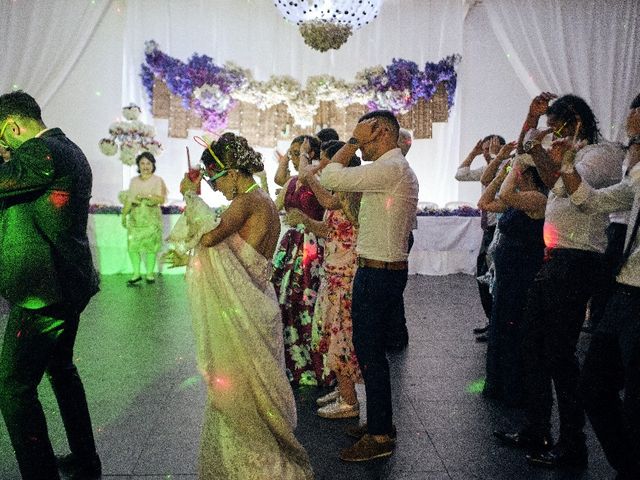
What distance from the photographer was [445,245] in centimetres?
866

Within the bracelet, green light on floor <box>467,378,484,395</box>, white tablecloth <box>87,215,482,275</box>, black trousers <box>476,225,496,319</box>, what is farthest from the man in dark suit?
white tablecloth <box>87,215,482,275</box>

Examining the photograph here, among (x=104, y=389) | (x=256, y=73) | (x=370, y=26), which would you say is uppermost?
(x=370, y=26)

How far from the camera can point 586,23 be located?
8.99 metres

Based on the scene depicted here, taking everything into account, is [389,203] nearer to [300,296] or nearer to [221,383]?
[221,383]

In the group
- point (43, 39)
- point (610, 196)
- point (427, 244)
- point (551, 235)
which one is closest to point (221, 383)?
point (551, 235)

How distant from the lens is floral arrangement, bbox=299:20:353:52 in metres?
5.21

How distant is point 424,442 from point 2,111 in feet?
8.36

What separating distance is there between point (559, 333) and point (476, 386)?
130 centimetres

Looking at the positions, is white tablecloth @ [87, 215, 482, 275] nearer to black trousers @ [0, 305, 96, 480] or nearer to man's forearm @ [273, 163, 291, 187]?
man's forearm @ [273, 163, 291, 187]

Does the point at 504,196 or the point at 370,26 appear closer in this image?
the point at 504,196

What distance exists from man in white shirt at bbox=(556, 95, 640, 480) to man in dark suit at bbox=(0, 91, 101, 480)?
2.09 meters

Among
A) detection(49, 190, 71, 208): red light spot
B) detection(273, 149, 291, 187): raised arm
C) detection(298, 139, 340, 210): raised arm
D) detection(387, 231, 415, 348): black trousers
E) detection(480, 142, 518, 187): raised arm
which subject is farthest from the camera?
detection(387, 231, 415, 348): black trousers

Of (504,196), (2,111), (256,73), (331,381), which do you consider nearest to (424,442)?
(331,381)

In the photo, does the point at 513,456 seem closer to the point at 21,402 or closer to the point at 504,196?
the point at 504,196
